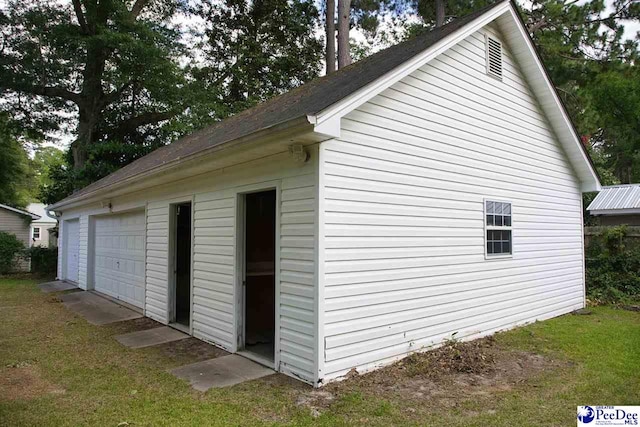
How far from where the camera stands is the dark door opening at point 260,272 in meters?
6.96

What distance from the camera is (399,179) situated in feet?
17.9

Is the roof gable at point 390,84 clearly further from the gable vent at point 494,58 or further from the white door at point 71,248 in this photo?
the white door at point 71,248

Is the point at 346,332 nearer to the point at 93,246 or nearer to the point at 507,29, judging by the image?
the point at 507,29

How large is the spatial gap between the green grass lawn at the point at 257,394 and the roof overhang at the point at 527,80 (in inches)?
105

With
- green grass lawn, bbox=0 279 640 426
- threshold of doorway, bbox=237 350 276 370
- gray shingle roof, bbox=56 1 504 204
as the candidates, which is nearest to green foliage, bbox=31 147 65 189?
gray shingle roof, bbox=56 1 504 204

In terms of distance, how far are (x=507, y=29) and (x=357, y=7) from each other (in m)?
13.6

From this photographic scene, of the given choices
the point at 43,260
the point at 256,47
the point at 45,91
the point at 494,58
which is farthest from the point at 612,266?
the point at 45,91

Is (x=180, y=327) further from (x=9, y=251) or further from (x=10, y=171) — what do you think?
(x=10, y=171)

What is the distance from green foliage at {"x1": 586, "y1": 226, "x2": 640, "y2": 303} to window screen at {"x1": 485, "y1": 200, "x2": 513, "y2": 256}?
471 centimetres

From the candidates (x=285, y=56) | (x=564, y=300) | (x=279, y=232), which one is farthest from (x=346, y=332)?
(x=285, y=56)

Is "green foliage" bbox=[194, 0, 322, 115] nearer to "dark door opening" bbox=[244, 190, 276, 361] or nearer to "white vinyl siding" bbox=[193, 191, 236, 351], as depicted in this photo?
"dark door opening" bbox=[244, 190, 276, 361]

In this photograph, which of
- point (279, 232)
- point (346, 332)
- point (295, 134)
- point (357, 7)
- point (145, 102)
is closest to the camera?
point (295, 134)

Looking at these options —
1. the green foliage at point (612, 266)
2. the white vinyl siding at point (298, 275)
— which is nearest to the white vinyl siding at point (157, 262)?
the white vinyl siding at point (298, 275)

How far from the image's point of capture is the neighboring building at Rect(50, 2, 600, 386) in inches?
185
